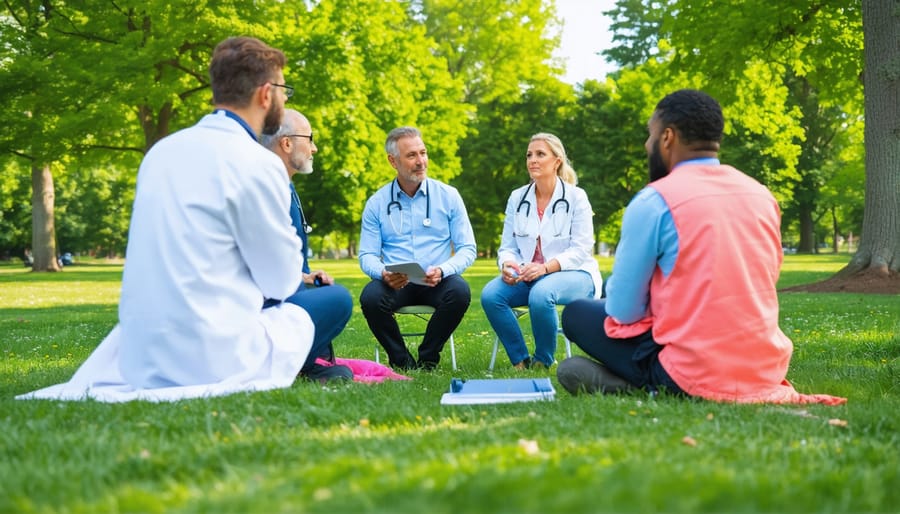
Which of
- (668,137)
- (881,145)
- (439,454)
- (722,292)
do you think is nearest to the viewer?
(439,454)

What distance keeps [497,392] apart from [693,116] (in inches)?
70.7

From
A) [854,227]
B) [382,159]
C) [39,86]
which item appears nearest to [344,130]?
[382,159]

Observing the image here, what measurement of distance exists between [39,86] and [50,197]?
39.9ft

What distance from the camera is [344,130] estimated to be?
27.1 m

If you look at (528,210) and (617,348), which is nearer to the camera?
(617,348)

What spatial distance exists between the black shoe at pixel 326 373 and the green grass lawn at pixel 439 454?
512 millimetres

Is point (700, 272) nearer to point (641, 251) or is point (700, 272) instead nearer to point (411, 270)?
point (641, 251)

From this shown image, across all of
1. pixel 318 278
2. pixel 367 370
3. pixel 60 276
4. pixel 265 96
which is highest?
pixel 265 96

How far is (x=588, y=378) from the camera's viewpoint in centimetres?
462

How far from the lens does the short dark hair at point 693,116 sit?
163 inches

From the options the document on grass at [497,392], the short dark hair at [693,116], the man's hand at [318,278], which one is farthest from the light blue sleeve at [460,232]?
the short dark hair at [693,116]

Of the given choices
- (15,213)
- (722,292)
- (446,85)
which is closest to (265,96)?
(722,292)

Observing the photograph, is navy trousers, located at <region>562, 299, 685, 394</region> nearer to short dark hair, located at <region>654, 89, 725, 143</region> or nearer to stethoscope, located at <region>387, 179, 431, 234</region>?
short dark hair, located at <region>654, 89, 725, 143</region>

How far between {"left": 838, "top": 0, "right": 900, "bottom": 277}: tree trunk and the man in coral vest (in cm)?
1193
